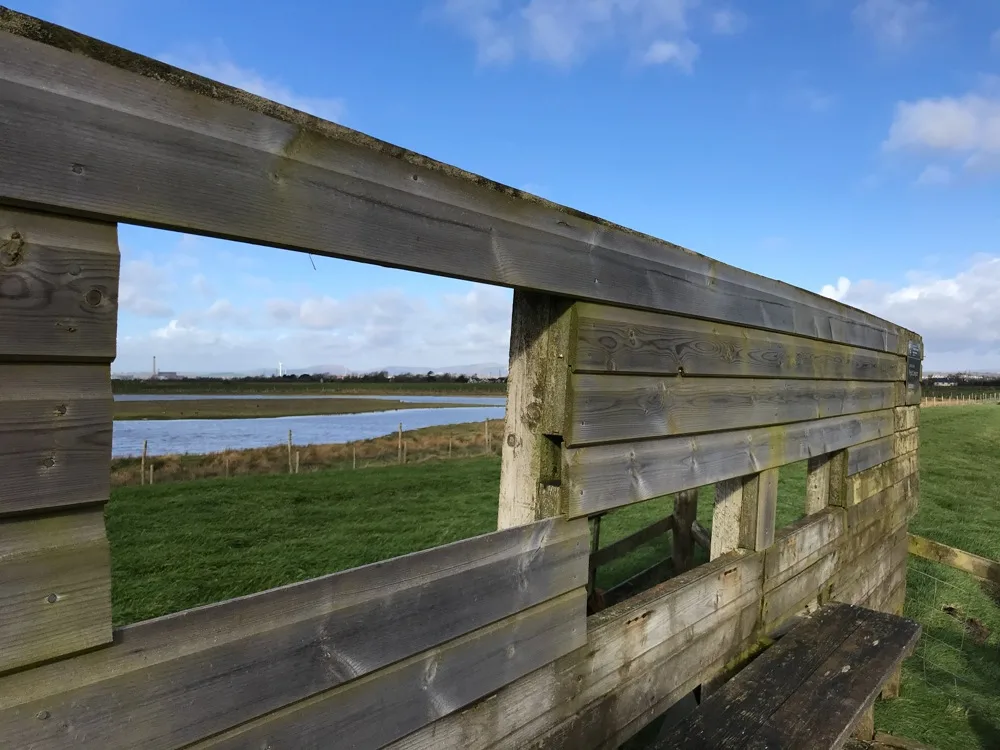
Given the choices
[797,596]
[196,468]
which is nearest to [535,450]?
[797,596]

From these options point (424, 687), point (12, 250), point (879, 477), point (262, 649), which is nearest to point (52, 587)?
point (262, 649)

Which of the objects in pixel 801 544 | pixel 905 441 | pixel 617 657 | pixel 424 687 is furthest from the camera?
pixel 905 441

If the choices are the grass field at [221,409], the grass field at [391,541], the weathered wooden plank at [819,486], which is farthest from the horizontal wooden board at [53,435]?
the grass field at [221,409]

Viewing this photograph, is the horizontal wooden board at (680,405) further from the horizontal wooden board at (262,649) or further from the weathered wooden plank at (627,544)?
the weathered wooden plank at (627,544)

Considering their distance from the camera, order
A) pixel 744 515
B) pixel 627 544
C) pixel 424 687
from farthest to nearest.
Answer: pixel 627 544 < pixel 744 515 < pixel 424 687

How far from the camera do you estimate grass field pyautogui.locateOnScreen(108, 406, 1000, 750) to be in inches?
225

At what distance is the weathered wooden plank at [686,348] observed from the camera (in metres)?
2.42

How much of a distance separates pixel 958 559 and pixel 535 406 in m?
6.11

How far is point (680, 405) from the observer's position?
294cm

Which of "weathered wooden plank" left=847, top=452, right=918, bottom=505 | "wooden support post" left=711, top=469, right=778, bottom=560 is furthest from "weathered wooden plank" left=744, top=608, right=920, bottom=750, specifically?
"weathered wooden plank" left=847, top=452, right=918, bottom=505

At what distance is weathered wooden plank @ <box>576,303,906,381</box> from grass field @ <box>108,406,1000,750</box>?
3498 millimetres

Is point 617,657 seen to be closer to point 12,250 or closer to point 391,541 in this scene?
point 12,250

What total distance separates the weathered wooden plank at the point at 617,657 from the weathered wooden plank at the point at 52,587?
959 millimetres

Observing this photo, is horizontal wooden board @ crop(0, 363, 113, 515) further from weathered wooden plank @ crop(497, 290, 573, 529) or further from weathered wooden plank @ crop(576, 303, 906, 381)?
weathered wooden plank @ crop(576, 303, 906, 381)
